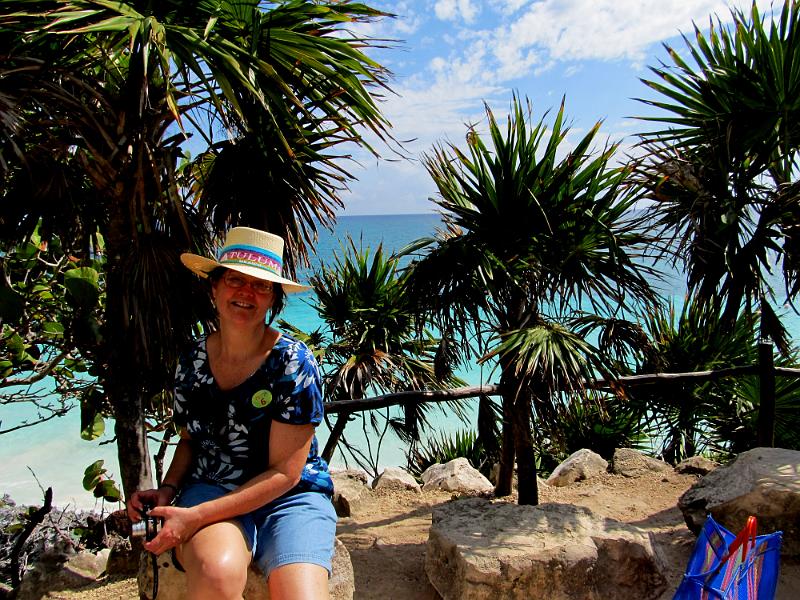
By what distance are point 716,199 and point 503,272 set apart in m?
1.39

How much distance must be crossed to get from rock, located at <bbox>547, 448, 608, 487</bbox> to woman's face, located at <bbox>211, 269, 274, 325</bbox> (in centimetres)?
357

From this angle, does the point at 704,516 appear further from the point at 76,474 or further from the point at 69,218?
the point at 76,474

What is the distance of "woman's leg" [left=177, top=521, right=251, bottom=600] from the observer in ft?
6.22

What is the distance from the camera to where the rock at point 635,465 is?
5191 millimetres

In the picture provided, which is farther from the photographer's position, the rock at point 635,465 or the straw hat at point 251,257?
the rock at point 635,465

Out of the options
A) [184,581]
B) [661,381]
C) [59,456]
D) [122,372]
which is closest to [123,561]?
[122,372]

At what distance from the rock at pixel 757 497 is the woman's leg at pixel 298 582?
2.28m

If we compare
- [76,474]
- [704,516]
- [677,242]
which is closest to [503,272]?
[677,242]

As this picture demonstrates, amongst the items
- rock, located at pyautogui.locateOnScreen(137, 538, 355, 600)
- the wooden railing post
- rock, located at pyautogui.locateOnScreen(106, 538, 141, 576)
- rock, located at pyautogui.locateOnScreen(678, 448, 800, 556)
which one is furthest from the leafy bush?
rock, located at pyautogui.locateOnScreen(137, 538, 355, 600)

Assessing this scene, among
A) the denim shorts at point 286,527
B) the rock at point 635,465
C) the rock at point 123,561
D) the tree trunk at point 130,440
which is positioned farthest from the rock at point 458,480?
the denim shorts at point 286,527

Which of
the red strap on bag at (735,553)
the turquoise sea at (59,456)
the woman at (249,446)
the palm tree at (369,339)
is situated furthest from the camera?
the turquoise sea at (59,456)

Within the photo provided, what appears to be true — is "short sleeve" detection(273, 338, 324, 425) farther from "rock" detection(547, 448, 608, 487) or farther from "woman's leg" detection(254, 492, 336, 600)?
"rock" detection(547, 448, 608, 487)

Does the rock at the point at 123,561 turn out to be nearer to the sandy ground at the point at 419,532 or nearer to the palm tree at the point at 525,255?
the sandy ground at the point at 419,532

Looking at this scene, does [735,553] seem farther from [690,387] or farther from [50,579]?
[690,387]
